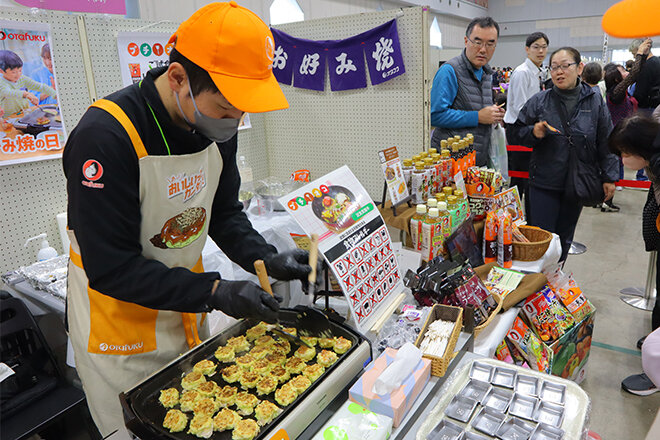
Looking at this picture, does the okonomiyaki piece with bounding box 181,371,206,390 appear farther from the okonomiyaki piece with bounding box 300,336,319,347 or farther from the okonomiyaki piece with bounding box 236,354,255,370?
the okonomiyaki piece with bounding box 300,336,319,347

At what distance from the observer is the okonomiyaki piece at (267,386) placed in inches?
44.6

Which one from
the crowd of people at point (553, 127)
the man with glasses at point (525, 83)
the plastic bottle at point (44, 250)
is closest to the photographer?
the plastic bottle at point (44, 250)

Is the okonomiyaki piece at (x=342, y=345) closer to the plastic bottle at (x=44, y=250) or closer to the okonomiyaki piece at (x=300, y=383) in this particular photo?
the okonomiyaki piece at (x=300, y=383)

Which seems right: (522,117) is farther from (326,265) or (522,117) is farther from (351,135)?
(326,265)

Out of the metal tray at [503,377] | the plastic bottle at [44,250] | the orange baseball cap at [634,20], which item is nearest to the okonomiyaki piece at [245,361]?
the metal tray at [503,377]

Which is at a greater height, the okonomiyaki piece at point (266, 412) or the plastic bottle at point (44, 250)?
the plastic bottle at point (44, 250)

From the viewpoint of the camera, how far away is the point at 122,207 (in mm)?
1135

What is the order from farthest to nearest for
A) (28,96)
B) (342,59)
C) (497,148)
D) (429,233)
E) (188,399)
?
(497,148), (342,59), (28,96), (429,233), (188,399)

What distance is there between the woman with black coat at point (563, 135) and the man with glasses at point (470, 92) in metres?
0.32

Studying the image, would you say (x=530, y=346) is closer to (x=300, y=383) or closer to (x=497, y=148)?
(x=300, y=383)

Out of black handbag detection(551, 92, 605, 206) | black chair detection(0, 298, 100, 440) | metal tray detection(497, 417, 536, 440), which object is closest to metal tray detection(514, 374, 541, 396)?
metal tray detection(497, 417, 536, 440)

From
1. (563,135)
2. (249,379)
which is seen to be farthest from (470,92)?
(249,379)

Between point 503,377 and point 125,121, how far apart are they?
125 cm

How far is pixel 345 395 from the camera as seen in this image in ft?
3.85
